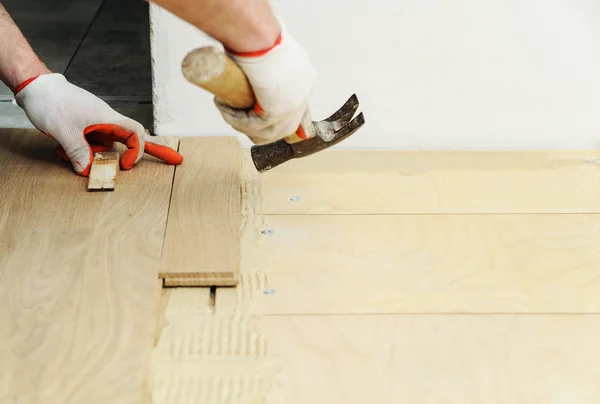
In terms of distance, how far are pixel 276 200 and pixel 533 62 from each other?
86 cm

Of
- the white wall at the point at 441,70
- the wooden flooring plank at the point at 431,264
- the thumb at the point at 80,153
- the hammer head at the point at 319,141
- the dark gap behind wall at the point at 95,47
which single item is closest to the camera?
the wooden flooring plank at the point at 431,264

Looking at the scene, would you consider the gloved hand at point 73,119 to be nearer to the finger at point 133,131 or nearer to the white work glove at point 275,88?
the finger at point 133,131

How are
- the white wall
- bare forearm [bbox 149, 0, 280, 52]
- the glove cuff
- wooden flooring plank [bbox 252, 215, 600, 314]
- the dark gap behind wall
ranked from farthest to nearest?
the dark gap behind wall, the white wall, wooden flooring plank [bbox 252, 215, 600, 314], the glove cuff, bare forearm [bbox 149, 0, 280, 52]

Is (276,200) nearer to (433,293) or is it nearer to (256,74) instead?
(433,293)

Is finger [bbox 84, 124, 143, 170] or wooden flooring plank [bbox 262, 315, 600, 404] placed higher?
finger [bbox 84, 124, 143, 170]

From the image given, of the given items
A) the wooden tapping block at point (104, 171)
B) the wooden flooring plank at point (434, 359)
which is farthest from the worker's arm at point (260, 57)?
the wooden tapping block at point (104, 171)

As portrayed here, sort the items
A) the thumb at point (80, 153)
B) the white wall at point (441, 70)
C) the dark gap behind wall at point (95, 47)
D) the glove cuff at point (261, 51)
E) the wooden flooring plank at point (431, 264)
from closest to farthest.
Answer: the glove cuff at point (261, 51) < the wooden flooring plank at point (431, 264) < the thumb at point (80, 153) < the white wall at point (441, 70) < the dark gap behind wall at point (95, 47)

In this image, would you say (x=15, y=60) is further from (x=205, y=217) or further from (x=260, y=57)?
(x=260, y=57)

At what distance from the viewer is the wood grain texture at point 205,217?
1.60 metres

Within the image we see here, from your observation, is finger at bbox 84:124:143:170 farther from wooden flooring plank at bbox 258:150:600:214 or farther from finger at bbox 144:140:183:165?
wooden flooring plank at bbox 258:150:600:214

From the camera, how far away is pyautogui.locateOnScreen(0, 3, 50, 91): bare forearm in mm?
1904

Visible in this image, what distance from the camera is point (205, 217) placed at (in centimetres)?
179

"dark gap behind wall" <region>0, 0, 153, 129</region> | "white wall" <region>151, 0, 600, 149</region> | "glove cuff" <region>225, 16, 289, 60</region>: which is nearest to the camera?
"glove cuff" <region>225, 16, 289, 60</region>

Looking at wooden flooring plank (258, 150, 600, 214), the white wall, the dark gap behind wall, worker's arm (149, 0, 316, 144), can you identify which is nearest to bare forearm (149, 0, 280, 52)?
worker's arm (149, 0, 316, 144)
